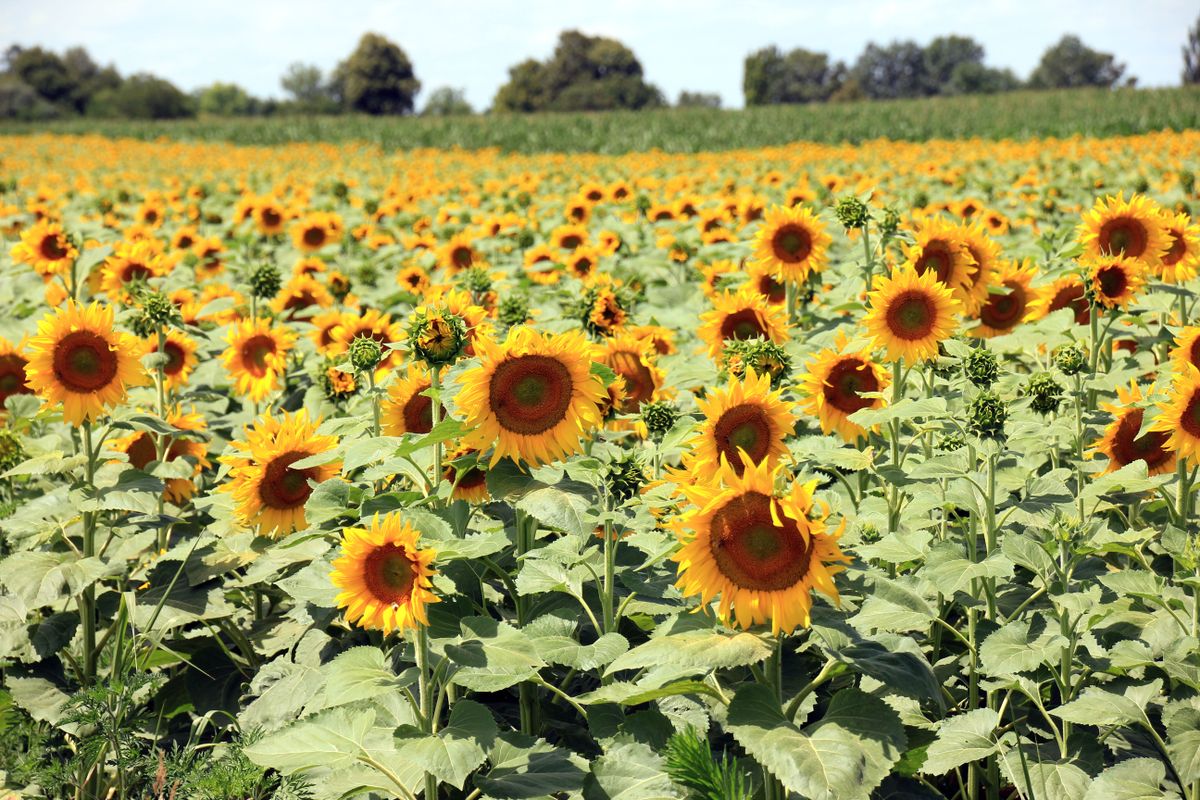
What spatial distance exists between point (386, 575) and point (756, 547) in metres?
0.96

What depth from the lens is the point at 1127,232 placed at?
4543mm

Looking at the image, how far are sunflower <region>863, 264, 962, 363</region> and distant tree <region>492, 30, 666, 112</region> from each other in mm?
85192

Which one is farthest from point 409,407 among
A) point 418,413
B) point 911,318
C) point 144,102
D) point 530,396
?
point 144,102

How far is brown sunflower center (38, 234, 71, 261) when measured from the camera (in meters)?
6.27

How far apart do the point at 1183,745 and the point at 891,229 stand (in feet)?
7.79

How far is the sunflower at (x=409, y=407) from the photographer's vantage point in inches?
143

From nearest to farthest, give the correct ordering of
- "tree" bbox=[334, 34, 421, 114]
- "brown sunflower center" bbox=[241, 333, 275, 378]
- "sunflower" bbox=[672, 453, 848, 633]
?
"sunflower" bbox=[672, 453, 848, 633], "brown sunflower center" bbox=[241, 333, 275, 378], "tree" bbox=[334, 34, 421, 114]

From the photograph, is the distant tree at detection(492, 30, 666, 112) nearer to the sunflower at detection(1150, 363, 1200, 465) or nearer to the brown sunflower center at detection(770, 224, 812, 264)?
the brown sunflower center at detection(770, 224, 812, 264)

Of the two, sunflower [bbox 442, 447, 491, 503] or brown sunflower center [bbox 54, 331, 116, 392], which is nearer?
sunflower [bbox 442, 447, 491, 503]

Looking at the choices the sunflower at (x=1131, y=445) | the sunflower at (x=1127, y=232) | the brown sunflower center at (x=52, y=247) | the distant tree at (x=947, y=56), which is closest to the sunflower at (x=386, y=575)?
the sunflower at (x=1131, y=445)

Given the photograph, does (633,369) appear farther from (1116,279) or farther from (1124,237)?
(1124,237)

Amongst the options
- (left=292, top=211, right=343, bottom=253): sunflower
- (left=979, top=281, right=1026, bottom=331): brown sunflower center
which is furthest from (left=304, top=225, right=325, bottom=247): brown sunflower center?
(left=979, top=281, right=1026, bottom=331): brown sunflower center

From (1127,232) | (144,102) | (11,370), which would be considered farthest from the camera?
(144,102)

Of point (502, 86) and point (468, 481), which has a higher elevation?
point (502, 86)
